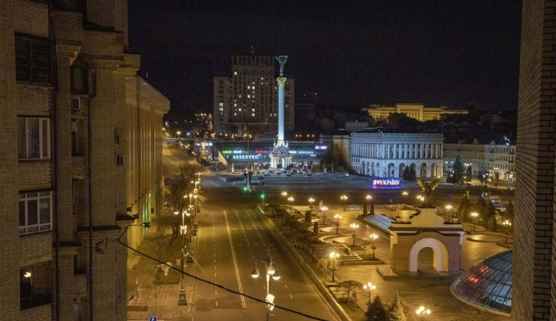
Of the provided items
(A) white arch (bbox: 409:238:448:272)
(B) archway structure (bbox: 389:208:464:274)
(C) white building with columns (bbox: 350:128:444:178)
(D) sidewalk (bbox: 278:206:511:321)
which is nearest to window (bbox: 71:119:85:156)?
(D) sidewalk (bbox: 278:206:511:321)

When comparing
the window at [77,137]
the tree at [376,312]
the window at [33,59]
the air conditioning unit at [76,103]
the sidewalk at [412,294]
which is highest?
the window at [33,59]

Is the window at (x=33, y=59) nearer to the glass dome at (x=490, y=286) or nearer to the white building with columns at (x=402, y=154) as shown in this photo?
the glass dome at (x=490, y=286)

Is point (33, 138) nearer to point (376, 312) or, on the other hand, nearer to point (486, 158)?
point (376, 312)

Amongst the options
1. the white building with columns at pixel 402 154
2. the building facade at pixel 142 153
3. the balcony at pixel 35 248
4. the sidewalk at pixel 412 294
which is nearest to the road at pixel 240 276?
the sidewalk at pixel 412 294

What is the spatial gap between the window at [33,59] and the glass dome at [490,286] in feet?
80.2

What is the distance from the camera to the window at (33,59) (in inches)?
433

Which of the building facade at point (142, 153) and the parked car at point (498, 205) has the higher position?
the building facade at point (142, 153)

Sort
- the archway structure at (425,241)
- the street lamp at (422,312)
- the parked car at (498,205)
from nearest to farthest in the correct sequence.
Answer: the street lamp at (422,312) < the archway structure at (425,241) < the parked car at (498,205)

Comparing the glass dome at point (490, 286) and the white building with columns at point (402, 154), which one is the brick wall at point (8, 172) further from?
the white building with columns at point (402, 154)

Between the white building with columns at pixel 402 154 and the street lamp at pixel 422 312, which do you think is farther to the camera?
the white building with columns at pixel 402 154

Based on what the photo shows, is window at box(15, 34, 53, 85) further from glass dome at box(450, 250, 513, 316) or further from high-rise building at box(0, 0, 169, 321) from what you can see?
glass dome at box(450, 250, 513, 316)

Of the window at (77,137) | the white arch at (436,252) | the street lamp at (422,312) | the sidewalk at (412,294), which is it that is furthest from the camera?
the white arch at (436,252)

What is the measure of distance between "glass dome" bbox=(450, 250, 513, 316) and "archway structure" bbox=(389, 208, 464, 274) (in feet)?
18.9

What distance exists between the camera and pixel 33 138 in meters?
11.9
